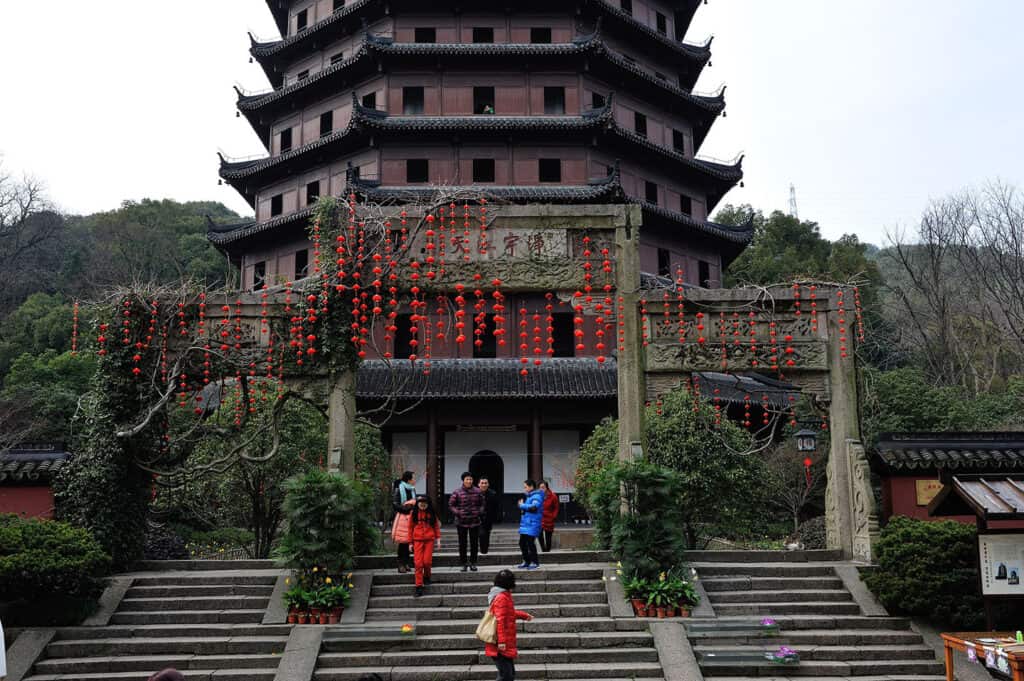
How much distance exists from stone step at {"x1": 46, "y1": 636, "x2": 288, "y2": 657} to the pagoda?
44.9 ft

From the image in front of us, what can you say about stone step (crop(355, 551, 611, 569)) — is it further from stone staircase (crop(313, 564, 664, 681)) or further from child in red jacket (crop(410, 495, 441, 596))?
child in red jacket (crop(410, 495, 441, 596))

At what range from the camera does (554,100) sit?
28.9m

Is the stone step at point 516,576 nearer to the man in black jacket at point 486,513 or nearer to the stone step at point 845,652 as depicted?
the man in black jacket at point 486,513

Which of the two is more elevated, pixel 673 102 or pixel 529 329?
pixel 673 102

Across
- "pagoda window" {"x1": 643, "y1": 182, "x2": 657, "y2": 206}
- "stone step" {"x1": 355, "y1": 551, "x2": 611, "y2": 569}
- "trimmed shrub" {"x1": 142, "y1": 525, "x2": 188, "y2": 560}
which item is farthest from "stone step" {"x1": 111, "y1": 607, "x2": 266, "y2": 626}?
"pagoda window" {"x1": 643, "y1": 182, "x2": 657, "y2": 206}

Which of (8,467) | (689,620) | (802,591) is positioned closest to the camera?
(689,620)

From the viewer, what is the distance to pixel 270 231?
98.3 feet

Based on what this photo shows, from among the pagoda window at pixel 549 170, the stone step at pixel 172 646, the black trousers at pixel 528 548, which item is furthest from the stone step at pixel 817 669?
the pagoda window at pixel 549 170

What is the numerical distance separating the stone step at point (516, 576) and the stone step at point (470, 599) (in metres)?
0.33

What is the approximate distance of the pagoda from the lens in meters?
26.3

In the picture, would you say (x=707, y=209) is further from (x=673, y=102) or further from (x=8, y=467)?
(x=8, y=467)

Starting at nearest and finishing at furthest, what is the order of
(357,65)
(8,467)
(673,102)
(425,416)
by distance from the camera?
(8,467) < (425,416) < (357,65) < (673,102)

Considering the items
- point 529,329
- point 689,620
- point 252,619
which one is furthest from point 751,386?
point 252,619

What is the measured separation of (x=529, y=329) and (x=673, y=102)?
10.8m
